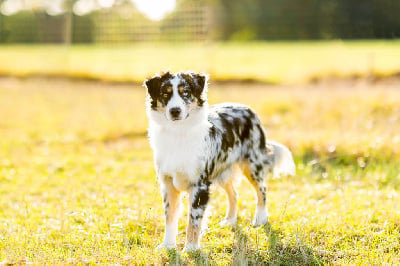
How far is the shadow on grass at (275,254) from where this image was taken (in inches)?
202

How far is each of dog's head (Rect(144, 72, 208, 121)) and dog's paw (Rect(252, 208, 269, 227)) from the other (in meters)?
1.58

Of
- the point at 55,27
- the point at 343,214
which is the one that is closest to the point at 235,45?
the point at 55,27

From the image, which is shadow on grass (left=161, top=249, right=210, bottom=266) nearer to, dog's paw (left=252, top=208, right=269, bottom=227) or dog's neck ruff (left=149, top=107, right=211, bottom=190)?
dog's neck ruff (left=149, top=107, right=211, bottom=190)

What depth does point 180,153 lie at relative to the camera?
549cm

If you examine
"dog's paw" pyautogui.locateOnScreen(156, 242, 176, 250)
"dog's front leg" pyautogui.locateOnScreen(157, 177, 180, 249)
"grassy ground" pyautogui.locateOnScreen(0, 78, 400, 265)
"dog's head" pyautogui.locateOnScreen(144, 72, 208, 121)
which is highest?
"dog's head" pyautogui.locateOnScreen(144, 72, 208, 121)

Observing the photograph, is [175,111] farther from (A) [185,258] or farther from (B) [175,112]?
(A) [185,258]

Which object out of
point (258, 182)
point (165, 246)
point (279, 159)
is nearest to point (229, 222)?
point (258, 182)

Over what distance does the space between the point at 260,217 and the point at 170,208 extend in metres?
1.23

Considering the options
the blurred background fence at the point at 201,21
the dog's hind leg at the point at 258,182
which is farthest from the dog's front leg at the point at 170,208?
the blurred background fence at the point at 201,21

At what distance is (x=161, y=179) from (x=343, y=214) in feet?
7.29

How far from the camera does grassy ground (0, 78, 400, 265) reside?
5422mm

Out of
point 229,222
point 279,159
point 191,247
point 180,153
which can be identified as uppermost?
point 180,153

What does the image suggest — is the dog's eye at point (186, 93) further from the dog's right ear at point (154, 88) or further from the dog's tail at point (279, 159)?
the dog's tail at point (279, 159)

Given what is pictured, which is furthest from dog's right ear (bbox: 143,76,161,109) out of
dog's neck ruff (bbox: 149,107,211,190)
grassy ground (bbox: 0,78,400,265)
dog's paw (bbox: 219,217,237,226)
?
dog's paw (bbox: 219,217,237,226)
